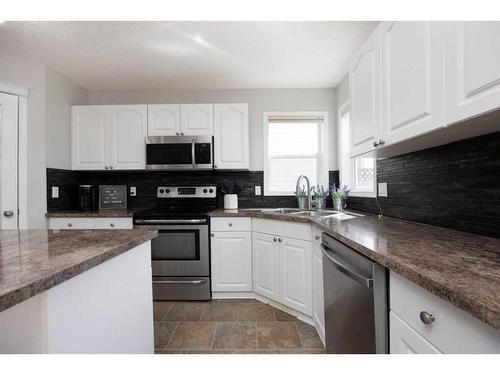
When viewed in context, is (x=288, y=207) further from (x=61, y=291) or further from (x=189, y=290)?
(x=61, y=291)

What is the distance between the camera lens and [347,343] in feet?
3.83

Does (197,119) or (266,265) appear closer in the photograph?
(266,265)

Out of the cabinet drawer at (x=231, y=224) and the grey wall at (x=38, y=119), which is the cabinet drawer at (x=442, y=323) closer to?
the cabinet drawer at (x=231, y=224)

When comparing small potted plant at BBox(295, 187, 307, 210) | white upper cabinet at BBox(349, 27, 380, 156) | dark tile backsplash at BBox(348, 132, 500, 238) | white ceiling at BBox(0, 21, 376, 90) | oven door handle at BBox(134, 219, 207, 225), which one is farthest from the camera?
small potted plant at BBox(295, 187, 307, 210)

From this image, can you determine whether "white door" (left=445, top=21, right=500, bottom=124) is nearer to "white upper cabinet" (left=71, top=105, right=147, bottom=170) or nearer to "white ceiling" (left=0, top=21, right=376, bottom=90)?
"white ceiling" (left=0, top=21, right=376, bottom=90)

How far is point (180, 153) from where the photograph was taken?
2.65m

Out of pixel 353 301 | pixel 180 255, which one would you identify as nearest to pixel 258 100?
pixel 180 255

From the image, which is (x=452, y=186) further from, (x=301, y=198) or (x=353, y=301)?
(x=301, y=198)

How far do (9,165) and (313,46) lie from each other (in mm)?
2948

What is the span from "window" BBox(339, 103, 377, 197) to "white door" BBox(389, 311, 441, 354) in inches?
60.4

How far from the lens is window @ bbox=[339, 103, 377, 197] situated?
2391mm

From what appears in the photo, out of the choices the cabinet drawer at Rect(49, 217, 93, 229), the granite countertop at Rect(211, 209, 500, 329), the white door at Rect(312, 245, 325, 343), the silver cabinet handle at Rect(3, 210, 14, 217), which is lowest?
the white door at Rect(312, 245, 325, 343)

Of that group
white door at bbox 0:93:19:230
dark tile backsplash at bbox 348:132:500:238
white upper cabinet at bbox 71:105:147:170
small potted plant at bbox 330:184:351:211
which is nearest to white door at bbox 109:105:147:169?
white upper cabinet at bbox 71:105:147:170

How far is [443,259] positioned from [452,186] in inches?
29.0
